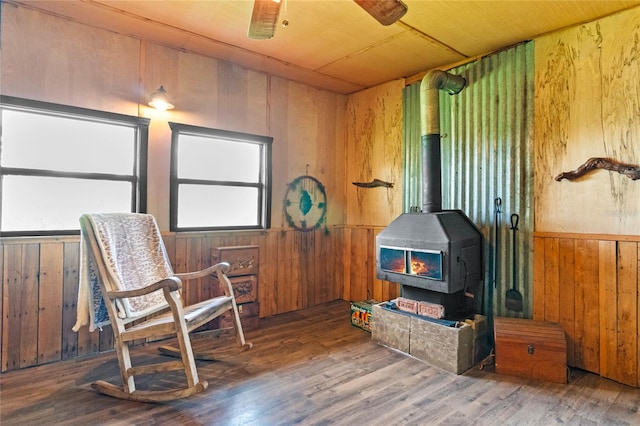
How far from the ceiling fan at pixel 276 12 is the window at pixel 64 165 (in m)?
1.53

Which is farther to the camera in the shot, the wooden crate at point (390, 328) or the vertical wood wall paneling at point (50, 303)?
the wooden crate at point (390, 328)

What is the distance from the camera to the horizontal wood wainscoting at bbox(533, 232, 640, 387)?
2.29 meters

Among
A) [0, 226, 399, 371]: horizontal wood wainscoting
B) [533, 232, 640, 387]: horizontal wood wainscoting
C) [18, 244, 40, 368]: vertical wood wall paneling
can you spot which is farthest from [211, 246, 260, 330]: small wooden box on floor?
[533, 232, 640, 387]: horizontal wood wainscoting

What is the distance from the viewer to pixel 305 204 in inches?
159

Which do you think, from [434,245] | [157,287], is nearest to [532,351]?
[434,245]

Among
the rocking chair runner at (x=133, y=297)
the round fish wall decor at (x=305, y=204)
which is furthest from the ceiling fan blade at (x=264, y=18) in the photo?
the round fish wall decor at (x=305, y=204)

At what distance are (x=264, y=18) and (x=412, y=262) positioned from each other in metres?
2.06

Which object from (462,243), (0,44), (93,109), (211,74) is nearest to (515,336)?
(462,243)

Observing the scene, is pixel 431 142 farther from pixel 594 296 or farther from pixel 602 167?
pixel 594 296

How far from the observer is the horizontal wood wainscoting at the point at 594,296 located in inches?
90.1

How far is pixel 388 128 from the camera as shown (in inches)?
155

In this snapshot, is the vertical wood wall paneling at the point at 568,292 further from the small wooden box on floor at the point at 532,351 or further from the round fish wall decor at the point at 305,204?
the round fish wall decor at the point at 305,204

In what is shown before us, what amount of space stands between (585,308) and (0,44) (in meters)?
4.65

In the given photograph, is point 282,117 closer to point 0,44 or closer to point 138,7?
point 138,7
